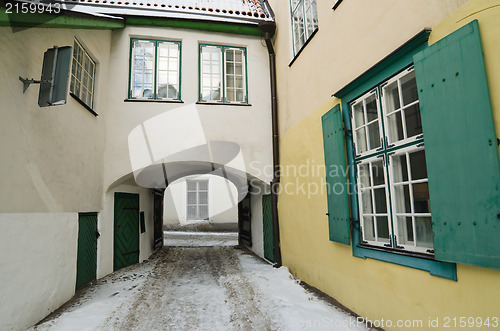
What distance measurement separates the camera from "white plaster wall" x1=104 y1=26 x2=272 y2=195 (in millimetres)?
6586

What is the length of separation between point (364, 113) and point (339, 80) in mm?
726

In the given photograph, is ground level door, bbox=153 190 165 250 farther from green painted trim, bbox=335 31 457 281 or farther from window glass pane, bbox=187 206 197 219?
green painted trim, bbox=335 31 457 281

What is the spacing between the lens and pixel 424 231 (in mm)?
3072

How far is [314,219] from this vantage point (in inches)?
207

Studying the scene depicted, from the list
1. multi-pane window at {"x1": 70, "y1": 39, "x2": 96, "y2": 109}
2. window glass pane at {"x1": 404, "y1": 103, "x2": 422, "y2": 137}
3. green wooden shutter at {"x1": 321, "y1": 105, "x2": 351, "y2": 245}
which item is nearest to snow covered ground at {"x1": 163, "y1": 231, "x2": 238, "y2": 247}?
multi-pane window at {"x1": 70, "y1": 39, "x2": 96, "y2": 109}

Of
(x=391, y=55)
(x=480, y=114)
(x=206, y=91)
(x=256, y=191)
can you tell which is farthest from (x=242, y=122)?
(x=480, y=114)

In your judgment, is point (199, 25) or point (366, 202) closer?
point (366, 202)

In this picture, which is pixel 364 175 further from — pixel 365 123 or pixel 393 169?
pixel 365 123

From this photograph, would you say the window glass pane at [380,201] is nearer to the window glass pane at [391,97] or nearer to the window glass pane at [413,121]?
the window glass pane at [413,121]

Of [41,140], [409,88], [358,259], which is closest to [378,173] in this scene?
[409,88]

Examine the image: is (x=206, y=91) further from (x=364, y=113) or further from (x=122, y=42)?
(x=364, y=113)

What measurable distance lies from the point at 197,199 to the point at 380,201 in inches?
605

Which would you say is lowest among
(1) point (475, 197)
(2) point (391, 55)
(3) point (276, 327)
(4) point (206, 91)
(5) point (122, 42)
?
(3) point (276, 327)

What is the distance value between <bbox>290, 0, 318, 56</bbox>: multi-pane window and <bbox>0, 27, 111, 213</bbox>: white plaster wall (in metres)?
4.16
